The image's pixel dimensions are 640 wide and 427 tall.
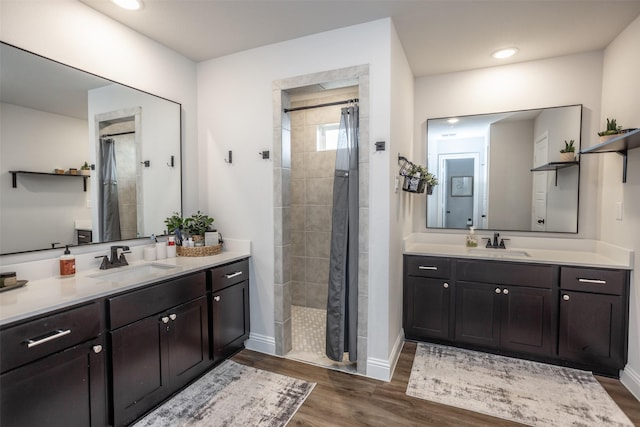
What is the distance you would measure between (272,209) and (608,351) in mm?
2833

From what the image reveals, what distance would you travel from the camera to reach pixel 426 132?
3262 millimetres

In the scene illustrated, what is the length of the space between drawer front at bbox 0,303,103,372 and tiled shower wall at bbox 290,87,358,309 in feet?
7.93

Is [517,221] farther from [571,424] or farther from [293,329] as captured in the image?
[293,329]

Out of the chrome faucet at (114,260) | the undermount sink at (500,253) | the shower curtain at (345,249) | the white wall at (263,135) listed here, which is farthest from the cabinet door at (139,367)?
the undermount sink at (500,253)

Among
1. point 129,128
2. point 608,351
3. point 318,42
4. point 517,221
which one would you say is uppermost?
point 318,42

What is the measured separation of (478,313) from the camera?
103 inches

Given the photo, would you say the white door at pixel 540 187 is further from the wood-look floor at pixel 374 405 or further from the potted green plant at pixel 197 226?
the potted green plant at pixel 197 226

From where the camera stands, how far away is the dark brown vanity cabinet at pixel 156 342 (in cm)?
169

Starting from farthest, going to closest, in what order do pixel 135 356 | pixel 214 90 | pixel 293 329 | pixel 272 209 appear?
pixel 293 329 < pixel 214 90 < pixel 272 209 < pixel 135 356

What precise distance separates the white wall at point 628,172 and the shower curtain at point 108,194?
3790 mm

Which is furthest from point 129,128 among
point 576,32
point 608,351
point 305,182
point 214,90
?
point 608,351

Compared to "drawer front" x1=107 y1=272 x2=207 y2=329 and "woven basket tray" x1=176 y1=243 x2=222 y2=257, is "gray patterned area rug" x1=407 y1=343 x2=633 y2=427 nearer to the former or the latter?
"drawer front" x1=107 y1=272 x2=207 y2=329

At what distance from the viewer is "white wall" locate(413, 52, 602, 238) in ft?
8.88

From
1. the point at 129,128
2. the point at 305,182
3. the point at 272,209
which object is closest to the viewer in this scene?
the point at 129,128
